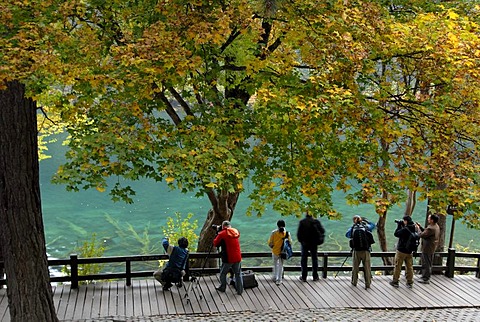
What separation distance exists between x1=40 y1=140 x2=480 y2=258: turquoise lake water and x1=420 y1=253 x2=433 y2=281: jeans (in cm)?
1461

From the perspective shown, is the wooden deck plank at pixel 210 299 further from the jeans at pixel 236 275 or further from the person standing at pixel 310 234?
the person standing at pixel 310 234

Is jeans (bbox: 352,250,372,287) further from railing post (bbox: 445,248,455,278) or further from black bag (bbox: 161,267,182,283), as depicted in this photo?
black bag (bbox: 161,267,182,283)

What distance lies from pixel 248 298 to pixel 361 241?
107 inches

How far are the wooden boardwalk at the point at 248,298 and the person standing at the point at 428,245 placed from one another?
29cm

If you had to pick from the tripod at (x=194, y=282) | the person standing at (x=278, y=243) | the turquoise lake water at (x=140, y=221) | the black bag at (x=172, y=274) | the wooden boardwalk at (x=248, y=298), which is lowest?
the turquoise lake water at (x=140, y=221)

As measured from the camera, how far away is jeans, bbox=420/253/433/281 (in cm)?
1100

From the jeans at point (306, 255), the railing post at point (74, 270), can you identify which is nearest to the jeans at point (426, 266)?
the jeans at point (306, 255)

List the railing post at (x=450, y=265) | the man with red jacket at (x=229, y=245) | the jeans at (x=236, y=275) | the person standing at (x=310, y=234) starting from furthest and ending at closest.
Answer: the railing post at (x=450, y=265) → the person standing at (x=310, y=234) → the jeans at (x=236, y=275) → the man with red jacket at (x=229, y=245)

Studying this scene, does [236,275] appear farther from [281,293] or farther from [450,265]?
[450,265]

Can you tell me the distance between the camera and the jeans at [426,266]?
36.1ft

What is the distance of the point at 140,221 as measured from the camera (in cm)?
2978

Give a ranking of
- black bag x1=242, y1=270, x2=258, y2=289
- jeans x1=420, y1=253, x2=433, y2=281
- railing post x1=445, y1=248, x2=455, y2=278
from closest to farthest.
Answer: black bag x1=242, y1=270, x2=258, y2=289
jeans x1=420, y1=253, x2=433, y2=281
railing post x1=445, y1=248, x2=455, y2=278

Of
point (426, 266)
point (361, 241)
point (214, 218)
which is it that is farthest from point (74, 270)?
point (426, 266)

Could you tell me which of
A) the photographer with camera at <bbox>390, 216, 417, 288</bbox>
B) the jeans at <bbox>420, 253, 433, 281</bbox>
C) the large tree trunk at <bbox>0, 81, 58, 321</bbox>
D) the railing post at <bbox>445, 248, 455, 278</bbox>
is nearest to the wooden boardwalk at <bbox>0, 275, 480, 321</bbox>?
the jeans at <bbox>420, 253, 433, 281</bbox>
